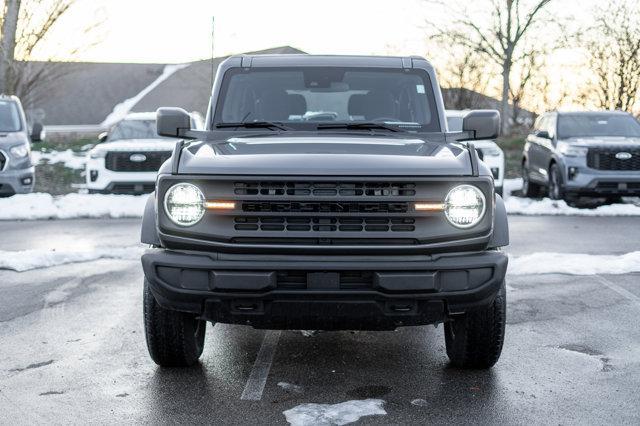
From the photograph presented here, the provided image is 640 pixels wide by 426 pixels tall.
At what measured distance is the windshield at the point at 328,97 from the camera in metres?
6.05

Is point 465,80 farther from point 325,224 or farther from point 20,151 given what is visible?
point 325,224

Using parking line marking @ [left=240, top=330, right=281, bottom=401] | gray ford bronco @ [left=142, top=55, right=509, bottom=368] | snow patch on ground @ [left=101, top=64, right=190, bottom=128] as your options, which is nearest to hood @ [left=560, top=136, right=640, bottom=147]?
parking line marking @ [left=240, top=330, right=281, bottom=401]

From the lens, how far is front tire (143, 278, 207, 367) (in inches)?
199

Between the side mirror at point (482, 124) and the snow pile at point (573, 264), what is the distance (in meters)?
3.43

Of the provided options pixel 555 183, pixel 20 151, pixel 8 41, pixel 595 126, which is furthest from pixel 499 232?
pixel 8 41

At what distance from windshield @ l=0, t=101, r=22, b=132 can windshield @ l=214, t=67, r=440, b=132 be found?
1116cm

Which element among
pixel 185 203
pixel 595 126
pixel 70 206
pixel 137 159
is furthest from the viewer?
pixel 595 126

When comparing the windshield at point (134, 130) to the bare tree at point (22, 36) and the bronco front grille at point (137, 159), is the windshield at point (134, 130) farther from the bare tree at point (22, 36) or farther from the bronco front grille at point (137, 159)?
the bare tree at point (22, 36)

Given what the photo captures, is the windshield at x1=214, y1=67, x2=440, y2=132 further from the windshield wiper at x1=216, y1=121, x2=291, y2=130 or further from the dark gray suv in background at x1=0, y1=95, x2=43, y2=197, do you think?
the dark gray suv in background at x1=0, y1=95, x2=43, y2=197

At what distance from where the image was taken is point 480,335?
513cm

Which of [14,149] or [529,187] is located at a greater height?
[14,149]

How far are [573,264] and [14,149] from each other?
10325 millimetres

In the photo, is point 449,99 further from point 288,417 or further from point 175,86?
point 288,417

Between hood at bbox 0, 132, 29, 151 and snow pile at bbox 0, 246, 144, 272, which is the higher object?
hood at bbox 0, 132, 29, 151
